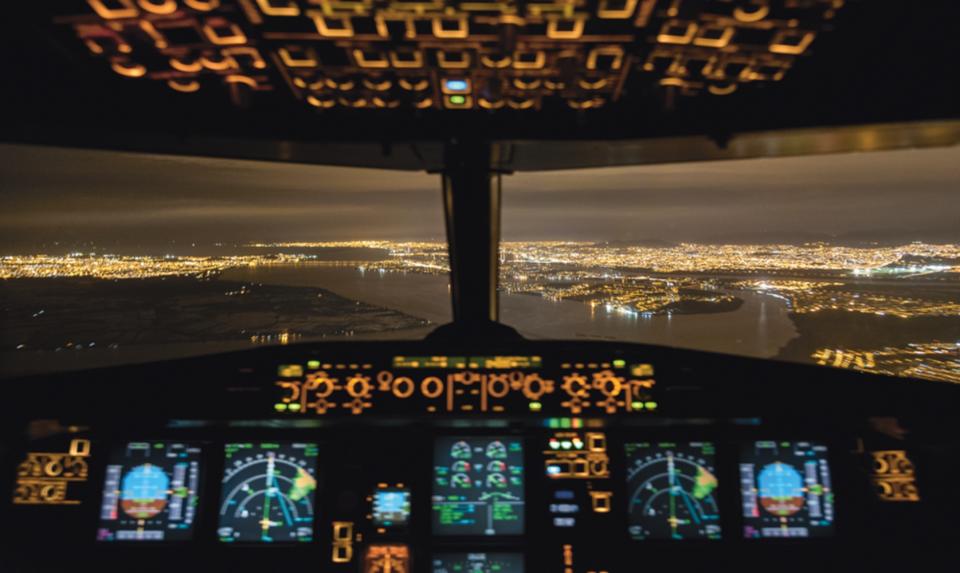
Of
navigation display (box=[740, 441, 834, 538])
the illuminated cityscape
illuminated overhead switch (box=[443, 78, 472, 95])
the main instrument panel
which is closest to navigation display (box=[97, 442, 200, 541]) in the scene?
the main instrument panel

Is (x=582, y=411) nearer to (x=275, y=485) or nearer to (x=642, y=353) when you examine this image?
(x=642, y=353)

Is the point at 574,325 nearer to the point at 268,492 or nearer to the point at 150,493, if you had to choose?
the point at 268,492

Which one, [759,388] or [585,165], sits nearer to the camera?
[759,388]

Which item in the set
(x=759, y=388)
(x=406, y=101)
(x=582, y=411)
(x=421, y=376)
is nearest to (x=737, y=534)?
(x=759, y=388)

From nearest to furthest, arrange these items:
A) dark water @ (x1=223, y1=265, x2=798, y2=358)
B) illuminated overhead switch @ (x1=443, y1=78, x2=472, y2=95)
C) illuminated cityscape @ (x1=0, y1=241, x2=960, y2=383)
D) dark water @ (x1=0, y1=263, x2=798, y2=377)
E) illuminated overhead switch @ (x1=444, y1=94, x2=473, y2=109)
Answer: illuminated overhead switch @ (x1=443, y1=78, x2=472, y2=95)
illuminated overhead switch @ (x1=444, y1=94, x2=473, y2=109)
illuminated cityscape @ (x1=0, y1=241, x2=960, y2=383)
dark water @ (x1=0, y1=263, x2=798, y2=377)
dark water @ (x1=223, y1=265, x2=798, y2=358)

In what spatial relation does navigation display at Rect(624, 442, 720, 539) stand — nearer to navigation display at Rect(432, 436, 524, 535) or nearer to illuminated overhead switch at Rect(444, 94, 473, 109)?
navigation display at Rect(432, 436, 524, 535)

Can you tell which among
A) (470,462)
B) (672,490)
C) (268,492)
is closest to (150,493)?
(268,492)
